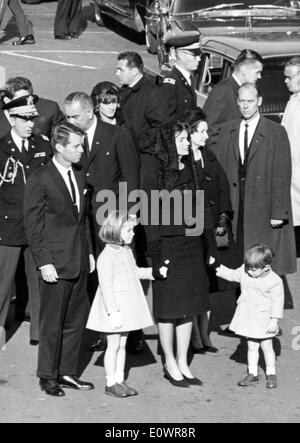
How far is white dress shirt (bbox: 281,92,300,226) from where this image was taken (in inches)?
418

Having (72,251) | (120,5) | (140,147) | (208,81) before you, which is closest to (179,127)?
(140,147)

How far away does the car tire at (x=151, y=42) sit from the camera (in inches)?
734

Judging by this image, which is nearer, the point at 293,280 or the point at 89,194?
the point at 89,194

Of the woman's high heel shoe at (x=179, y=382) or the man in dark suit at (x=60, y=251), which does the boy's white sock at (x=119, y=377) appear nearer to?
the man in dark suit at (x=60, y=251)

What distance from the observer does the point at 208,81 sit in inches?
480

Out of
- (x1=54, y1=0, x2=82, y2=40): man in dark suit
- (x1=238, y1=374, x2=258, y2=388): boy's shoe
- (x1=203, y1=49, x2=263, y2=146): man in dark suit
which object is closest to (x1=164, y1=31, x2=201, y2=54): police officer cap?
(x1=203, y1=49, x2=263, y2=146): man in dark suit

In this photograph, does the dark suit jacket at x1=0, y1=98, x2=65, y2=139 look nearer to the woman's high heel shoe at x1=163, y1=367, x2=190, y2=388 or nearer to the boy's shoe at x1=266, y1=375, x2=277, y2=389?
the woman's high heel shoe at x1=163, y1=367, x2=190, y2=388

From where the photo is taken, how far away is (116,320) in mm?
8070

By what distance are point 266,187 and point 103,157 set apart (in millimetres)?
1348

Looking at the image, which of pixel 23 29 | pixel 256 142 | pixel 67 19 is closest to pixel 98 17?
pixel 67 19

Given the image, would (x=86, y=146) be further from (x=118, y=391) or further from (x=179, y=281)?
(x=118, y=391)

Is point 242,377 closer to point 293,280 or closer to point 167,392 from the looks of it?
point 167,392

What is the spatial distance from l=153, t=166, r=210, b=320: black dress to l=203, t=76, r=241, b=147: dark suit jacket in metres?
1.95

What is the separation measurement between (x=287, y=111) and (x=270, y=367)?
3059 mm
